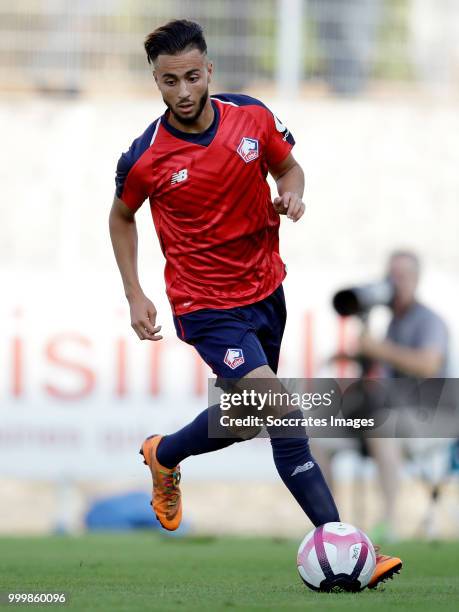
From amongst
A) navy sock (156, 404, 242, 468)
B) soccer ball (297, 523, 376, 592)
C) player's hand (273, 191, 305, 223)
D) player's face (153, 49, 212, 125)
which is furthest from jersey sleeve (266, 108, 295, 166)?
soccer ball (297, 523, 376, 592)

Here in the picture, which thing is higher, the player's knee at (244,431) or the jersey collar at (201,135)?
the jersey collar at (201,135)

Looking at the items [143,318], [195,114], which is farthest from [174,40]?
[143,318]

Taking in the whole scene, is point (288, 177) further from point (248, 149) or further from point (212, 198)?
point (212, 198)

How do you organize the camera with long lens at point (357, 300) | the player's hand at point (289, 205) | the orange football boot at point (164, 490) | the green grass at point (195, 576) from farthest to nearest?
1. the camera with long lens at point (357, 300)
2. the orange football boot at point (164, 490)
3. the player's hand at point (289, 205)
4. the green grass at point (195, 576)

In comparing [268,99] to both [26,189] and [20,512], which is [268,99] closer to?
[26,189]

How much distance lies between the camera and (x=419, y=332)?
1114 centimetres

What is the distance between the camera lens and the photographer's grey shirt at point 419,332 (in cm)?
1107

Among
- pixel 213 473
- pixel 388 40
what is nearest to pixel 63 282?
pixel 213 473

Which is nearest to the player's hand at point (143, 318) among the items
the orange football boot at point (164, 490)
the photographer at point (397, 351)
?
the orange football boot at point (164, 490)

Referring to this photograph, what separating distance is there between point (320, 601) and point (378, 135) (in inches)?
439

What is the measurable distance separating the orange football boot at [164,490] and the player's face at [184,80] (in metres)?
1.51

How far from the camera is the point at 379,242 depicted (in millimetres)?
15930

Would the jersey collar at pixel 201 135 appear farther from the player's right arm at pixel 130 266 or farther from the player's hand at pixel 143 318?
the player's hand at pixel 143 318

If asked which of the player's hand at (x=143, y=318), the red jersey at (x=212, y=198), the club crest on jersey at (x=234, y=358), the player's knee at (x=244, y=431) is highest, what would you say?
the red jersey at (x=212, y=198)
